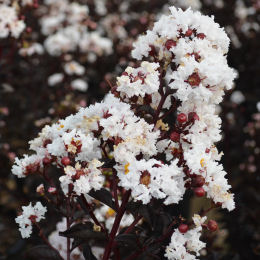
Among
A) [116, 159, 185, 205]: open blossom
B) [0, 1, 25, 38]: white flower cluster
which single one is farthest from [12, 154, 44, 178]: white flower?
[0, 1, 25, 38]: white flower cluster

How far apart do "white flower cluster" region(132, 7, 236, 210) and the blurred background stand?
44.2 inches

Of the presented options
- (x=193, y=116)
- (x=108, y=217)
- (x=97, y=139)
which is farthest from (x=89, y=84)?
(x=193, y=116)

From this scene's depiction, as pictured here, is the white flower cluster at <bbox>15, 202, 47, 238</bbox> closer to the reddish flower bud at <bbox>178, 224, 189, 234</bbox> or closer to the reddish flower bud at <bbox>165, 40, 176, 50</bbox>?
the reddish flower bud at <bbox>178, 224, 189, 234</bbox>

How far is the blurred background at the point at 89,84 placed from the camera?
3.31m

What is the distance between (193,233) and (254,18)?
415cm

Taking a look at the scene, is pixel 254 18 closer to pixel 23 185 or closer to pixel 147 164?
pixel 23 185

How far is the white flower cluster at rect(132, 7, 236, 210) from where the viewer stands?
5.03 ft

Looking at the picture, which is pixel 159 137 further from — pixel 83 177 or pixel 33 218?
pixel 33 218

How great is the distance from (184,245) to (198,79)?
69cm

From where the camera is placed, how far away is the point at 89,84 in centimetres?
521

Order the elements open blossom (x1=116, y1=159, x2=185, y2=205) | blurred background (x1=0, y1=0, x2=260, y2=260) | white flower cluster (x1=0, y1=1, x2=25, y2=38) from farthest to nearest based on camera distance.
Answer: blurred background (x1=0, y1=0, x2=260, y2=260)
white flower cluster (x1=0, y1=1, x2=25, y2=38)
open blossom (x1=116, y1=159, x2=185, y2=205)

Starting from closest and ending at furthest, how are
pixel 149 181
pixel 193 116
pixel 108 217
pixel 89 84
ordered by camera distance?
pixel 149 181 → pixel 193 116 → pixel 108 217 → pixel 89 84

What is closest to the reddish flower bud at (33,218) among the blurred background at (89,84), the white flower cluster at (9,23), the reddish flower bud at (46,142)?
the reddish flower bud at (46,142)

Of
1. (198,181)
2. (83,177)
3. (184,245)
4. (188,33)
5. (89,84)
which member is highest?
(89,84)
